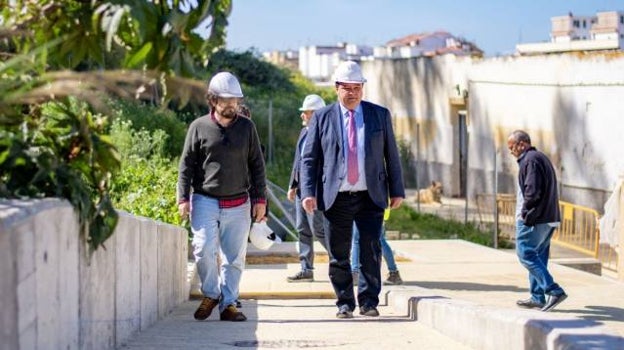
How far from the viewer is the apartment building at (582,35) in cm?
3747

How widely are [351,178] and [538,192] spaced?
2519mm

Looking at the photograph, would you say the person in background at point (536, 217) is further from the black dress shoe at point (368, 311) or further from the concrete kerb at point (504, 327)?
the black dress shoe at point (368, 311)

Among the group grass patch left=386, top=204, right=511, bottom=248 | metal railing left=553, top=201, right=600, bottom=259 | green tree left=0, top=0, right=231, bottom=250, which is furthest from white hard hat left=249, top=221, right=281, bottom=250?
grass patch left=386, top=204, right=511, bottom=248

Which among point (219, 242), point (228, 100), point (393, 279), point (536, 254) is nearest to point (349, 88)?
point (228, 100)

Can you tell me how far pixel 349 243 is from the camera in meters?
11.0

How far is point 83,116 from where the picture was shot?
22.1ft

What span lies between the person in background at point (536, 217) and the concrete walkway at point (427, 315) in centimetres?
24

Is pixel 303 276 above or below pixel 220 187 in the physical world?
below

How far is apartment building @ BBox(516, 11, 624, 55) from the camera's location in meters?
37.5

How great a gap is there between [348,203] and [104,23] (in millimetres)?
5073

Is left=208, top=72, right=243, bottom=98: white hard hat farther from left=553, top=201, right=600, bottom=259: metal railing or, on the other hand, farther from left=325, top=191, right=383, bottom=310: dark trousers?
left=553, top=201, right=600, bottom=259: metal railing

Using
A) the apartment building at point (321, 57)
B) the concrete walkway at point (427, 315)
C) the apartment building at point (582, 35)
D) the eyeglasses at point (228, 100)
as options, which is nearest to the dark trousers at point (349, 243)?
the concrete walkway at point (427, 315)

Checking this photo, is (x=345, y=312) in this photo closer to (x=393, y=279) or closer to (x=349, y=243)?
(x=349, y=243)

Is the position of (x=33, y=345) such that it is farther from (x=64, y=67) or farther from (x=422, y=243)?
(x=422, y=243)
